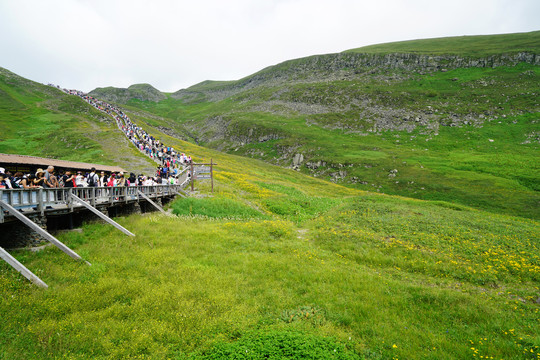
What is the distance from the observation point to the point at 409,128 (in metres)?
94.4

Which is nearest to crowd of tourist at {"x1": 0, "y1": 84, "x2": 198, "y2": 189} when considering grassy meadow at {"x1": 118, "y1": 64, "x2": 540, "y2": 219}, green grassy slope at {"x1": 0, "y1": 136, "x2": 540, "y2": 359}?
green grassy slope at {"x1": 0, "y1": 136, "x2": 540, "y2": 359}

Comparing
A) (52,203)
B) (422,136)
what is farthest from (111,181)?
(422,136)

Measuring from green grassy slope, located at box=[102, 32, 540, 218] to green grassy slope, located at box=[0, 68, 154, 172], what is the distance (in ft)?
124

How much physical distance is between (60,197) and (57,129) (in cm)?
6028

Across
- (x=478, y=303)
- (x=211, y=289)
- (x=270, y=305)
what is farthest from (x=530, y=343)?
(x=211, y=289)

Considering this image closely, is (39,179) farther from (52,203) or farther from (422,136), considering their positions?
(422,136)

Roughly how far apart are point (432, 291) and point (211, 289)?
9.40 m

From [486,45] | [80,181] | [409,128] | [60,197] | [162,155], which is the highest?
[486,45]

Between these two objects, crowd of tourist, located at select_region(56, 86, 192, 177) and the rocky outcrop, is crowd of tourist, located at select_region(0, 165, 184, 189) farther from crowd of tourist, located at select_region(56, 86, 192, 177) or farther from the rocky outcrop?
the rocky outcrop

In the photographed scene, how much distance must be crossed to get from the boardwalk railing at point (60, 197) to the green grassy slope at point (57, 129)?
21.3 m

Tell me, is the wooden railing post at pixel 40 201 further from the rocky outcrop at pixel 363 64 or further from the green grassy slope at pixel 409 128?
the rocky outcrop at pixel 363 64

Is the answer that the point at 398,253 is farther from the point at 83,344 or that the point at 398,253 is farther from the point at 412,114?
the point at 412,114

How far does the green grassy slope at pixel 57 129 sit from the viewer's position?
140 ft

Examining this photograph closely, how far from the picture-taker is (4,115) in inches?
2479
